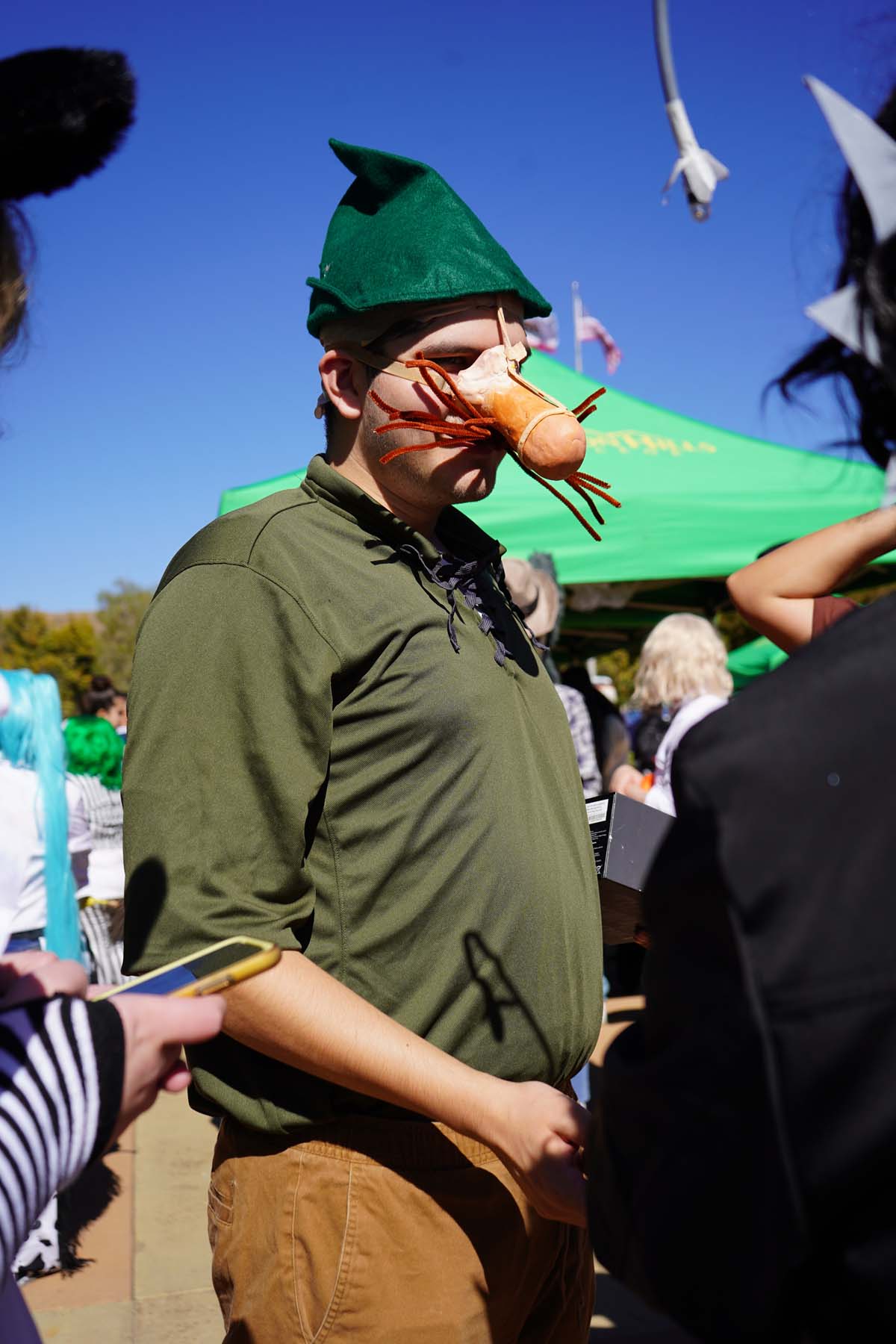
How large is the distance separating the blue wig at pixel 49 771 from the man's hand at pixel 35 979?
2275mm

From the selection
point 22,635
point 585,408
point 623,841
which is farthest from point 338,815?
point 22,635

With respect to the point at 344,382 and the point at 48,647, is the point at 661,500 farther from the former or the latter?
the point at 48,647

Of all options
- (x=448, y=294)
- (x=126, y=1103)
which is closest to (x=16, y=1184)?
(x=126, y=1103)

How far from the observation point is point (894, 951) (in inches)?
27.2

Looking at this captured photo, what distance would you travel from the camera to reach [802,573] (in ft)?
7.11

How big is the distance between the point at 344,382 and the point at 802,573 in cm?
98

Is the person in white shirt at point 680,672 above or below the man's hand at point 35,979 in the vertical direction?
below

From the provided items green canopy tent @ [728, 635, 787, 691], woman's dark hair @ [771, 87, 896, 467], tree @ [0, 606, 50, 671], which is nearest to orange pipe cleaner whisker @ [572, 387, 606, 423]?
woman's dark hair @ [771, 87, 896, 467]

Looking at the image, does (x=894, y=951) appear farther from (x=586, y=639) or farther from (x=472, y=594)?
(x=586, y=639)

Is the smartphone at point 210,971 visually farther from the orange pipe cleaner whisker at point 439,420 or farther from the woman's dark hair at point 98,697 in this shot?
the woman's dark hair at point 98,697

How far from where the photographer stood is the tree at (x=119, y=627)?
33.9 metres

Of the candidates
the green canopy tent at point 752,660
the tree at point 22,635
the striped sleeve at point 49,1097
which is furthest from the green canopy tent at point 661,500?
the tree at point 22,635

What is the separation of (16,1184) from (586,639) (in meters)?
8.94

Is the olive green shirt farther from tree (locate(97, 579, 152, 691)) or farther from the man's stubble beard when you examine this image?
tree (locate(97, 579, 152, 691))
